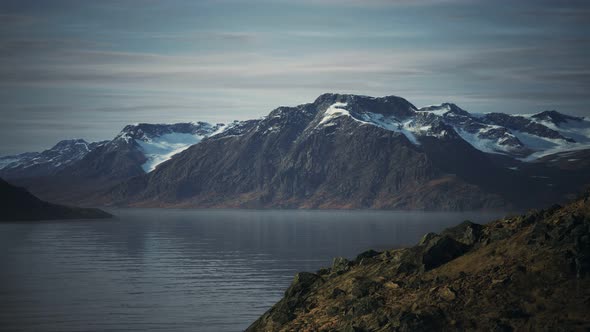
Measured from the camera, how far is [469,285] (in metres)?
34.8

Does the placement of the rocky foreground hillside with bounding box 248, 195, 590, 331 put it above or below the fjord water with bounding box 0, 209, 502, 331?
above

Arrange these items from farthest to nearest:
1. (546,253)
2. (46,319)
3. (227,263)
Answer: (227,263) < (46,319) < (546,253)

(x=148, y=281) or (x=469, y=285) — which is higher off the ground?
(x=469, y=285)

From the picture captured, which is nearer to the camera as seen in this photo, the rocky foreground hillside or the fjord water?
the rocky foreground hillside

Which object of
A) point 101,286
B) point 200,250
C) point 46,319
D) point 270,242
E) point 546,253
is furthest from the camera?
point 270,242

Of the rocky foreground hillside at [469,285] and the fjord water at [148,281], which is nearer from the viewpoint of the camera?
the rocky foreground hillside at [469,285]

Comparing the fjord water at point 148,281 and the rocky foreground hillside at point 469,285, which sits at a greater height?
the rocky foreground hillside at point 469,285

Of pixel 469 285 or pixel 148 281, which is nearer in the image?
pixel 469 285

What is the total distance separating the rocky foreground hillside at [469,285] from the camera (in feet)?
105

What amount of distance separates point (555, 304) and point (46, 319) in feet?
145

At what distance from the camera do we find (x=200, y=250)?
14262 cm

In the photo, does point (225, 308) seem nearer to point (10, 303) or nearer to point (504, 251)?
point (10, 303)

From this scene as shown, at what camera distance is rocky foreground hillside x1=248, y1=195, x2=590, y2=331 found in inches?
1262

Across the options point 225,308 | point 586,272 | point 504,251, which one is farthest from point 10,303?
point 586,272
